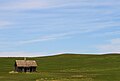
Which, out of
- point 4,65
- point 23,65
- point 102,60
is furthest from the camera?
point 102,60

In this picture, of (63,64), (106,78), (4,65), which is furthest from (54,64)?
(106,78)

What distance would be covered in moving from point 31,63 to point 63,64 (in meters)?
20.7

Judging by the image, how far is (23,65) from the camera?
11044 cm

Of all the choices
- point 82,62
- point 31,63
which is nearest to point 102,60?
point 82,62

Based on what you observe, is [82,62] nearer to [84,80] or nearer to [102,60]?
[102,60]

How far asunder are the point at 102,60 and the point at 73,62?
35.0ft

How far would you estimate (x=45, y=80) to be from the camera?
2805 inches

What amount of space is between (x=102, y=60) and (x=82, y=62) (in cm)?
769

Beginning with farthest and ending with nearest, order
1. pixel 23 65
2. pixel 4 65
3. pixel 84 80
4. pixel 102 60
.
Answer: pixel 102 60 < pixel 4 65 < pixel 23 65 < pixel 84 80

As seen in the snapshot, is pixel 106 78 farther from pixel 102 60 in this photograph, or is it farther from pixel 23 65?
pixel 102 60

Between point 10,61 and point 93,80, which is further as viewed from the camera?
point 10,61

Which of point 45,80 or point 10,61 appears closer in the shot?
point 45,80

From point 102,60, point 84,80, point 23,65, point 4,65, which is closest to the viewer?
point 84,80

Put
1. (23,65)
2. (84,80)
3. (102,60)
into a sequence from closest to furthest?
(84,80)
(23,65)
(102,60)
